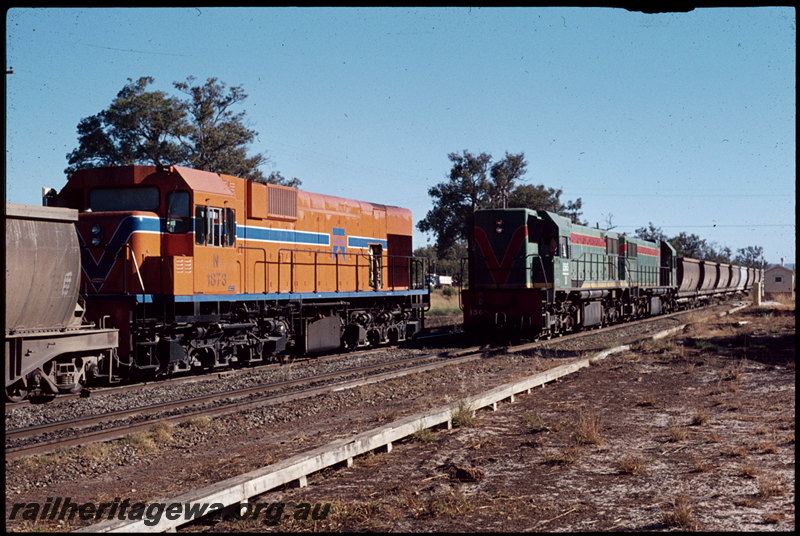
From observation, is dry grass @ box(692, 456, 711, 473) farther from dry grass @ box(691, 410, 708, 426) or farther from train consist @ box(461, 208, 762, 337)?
train consist @ box(461, 208, 762, 337)

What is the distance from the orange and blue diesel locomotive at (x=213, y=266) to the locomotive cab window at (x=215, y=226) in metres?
0.02

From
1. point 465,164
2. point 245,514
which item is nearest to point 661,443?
point 245,514

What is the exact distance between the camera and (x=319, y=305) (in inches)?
731

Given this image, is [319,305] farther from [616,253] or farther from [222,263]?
[616,253]

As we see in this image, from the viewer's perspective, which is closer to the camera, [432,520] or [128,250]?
[432,520]

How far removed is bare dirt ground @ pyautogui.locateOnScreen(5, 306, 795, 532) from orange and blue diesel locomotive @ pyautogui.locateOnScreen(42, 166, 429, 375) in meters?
3.78

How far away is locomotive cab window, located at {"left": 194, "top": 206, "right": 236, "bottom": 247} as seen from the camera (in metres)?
14.3

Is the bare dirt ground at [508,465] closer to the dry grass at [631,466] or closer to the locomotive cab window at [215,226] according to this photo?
the dry grass at [631,466]

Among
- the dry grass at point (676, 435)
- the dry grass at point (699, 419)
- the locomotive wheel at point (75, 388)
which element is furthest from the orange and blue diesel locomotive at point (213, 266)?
the dry grass at point (699, 419)

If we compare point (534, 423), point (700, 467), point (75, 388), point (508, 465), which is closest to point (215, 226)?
point (75, 388)

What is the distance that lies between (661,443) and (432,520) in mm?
4116

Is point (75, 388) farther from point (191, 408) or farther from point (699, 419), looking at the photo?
point (699, 419)

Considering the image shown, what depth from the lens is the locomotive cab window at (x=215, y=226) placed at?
14.3 metres

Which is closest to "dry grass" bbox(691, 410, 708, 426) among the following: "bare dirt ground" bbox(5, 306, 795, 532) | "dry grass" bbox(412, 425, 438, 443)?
"bare dirt ground" bbox(5, 306, 795, 532)
